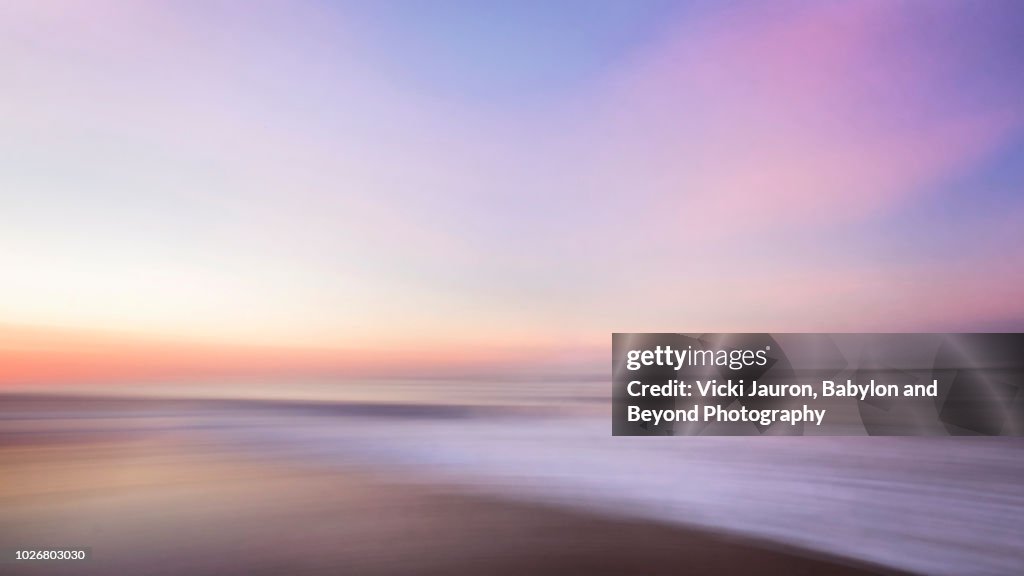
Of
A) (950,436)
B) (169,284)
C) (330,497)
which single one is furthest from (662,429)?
(169,284)

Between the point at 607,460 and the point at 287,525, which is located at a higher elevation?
the point at 607,460

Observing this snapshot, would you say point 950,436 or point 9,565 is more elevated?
point 950,436

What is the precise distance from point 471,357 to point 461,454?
0.28 meters

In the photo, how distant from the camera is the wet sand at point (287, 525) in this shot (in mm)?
1787

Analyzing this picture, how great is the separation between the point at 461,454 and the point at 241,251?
2.75ft

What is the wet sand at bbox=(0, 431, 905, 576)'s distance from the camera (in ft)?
5.86

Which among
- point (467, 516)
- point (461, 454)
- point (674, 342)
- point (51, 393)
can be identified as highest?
point (674, 342)

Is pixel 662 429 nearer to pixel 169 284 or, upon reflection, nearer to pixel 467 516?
pixel 467 516

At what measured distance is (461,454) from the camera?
1.95 meters

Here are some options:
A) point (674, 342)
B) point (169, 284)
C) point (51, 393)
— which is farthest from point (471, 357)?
point (51, 393)

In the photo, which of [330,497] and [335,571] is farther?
[330,497]

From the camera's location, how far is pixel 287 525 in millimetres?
1849

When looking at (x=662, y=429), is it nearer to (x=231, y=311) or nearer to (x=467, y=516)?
(x=467, y=516)

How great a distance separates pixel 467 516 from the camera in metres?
1.89
